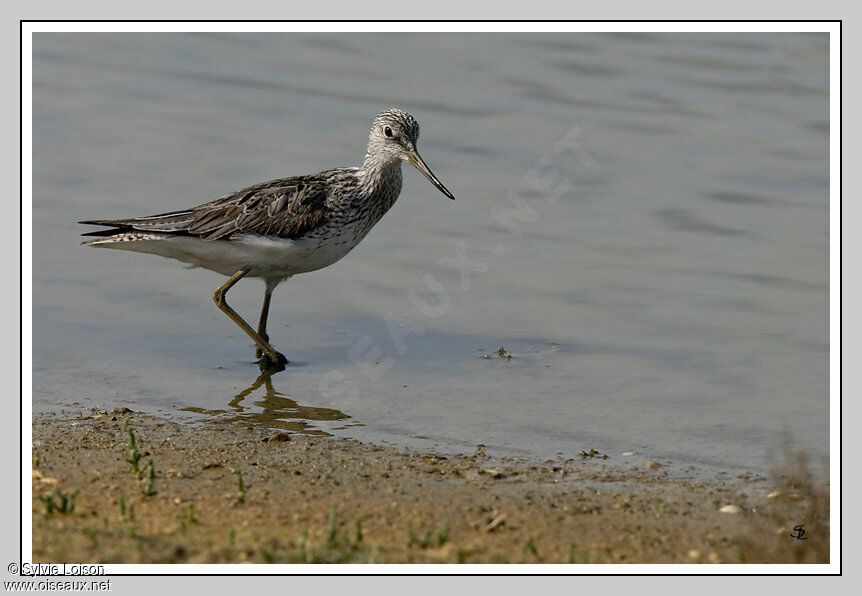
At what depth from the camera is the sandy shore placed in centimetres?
506

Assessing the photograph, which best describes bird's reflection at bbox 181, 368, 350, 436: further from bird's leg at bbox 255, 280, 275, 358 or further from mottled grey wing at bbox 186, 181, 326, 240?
mottled grey wing at bbox 186, 181, 326, 240

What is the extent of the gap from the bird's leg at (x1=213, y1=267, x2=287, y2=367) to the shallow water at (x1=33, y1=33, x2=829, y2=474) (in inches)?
8.8

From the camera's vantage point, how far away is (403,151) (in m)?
9.18

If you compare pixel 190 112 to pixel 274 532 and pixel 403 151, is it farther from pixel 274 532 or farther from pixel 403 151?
pixel 274 532

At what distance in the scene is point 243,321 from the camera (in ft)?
29.2

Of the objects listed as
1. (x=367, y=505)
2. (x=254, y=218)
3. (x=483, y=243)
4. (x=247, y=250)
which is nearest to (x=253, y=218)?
(x=254, y=218)

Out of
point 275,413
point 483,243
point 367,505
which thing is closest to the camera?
point 367,505

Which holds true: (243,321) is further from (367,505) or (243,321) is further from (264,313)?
(367,505)

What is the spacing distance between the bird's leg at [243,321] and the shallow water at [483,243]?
0.22 meters

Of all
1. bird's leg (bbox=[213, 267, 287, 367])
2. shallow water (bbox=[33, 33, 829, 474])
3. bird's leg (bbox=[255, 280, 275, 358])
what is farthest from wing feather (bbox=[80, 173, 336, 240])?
shallow water (bbox=[33, 33, 829, 474])

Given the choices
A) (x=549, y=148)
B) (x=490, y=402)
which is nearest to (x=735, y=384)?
(x=490, y=402)

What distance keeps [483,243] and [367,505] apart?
17.9ft

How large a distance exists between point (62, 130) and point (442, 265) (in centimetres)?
529

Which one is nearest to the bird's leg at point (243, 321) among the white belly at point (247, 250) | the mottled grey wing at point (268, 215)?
the white belly at point (247, 250)
